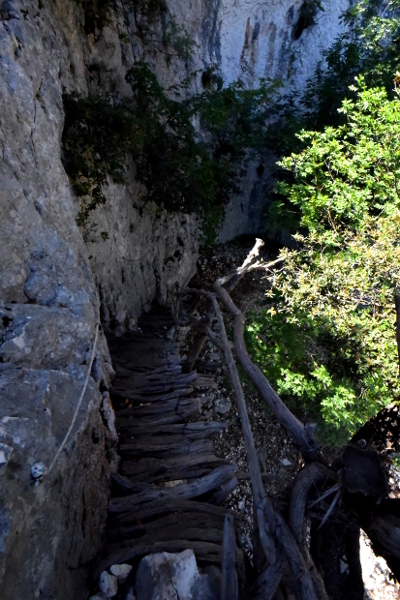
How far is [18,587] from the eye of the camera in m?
2.16

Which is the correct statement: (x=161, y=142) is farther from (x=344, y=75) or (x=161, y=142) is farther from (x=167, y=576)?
(x=167, y=576)

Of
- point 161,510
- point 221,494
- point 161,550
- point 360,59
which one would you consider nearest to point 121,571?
point 161,550

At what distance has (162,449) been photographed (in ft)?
13.0

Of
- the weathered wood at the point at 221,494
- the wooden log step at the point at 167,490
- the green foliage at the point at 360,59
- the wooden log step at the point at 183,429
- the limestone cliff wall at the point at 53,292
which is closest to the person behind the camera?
the limestone cliff wall at the point at 53,292

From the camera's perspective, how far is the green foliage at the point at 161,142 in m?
5.07

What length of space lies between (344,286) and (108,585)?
16.6 feet

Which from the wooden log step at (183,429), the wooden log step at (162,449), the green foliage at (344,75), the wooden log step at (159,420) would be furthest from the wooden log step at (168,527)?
the green foliage at (344,75)

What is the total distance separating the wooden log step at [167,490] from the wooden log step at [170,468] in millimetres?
147

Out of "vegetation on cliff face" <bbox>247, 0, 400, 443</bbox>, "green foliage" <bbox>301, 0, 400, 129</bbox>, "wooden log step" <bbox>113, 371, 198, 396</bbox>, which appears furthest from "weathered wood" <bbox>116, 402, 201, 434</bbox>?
"green foliage" <bbox>301, 0, 400, 129</bbox>

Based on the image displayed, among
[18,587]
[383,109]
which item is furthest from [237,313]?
[383,109]

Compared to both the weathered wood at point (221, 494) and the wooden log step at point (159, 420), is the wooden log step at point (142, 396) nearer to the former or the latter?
the wooden log step at point (159, 420)

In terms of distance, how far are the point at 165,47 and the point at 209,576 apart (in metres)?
8.96

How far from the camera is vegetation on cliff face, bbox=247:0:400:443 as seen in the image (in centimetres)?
623

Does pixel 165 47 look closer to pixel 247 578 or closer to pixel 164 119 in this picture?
pixel 164 119
